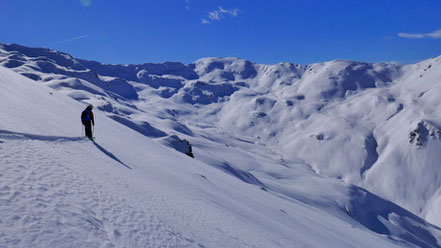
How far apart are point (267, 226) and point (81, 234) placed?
384 inches

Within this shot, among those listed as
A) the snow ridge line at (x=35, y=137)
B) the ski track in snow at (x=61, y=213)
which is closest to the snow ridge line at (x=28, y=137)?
the snow ridge line at (x=35, y=137)

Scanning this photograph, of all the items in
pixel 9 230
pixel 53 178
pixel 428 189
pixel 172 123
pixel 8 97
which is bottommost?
pixel 9 230

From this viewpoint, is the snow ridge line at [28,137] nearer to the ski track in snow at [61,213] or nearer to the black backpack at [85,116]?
the ski track in snow at [61,213]

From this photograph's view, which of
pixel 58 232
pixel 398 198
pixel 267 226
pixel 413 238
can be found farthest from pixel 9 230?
pixel 398 198

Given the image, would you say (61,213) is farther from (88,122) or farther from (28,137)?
(88,122)

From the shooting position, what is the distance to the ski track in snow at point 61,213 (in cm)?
643

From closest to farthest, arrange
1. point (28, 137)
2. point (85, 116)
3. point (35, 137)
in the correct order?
point (28, 137), point (35, 137), point (85, 116)

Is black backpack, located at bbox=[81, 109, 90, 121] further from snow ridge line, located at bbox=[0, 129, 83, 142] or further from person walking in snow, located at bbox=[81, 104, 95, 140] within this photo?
snow ridge line, located at bbox=[0, 129, 83, 142]

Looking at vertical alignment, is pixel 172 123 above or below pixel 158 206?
above

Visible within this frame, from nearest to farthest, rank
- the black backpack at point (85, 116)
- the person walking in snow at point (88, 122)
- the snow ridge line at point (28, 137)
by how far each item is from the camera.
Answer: the snow ridge line at point (28, 137) < the person walking in snow at point (88, 122) < the black backpack at point (85, 116)

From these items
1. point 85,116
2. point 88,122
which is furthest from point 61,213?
point 85,116

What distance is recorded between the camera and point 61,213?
7.37m

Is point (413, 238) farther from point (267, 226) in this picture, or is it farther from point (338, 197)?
point (267, 226)

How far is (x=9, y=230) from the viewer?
6.09 m
